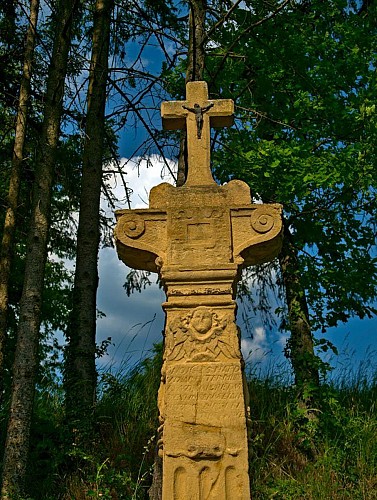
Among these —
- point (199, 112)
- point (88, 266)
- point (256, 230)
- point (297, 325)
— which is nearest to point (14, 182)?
point (88, 266)

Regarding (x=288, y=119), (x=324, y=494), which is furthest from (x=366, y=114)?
(x=324, y=494)

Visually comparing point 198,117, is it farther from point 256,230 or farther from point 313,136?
point 313,136

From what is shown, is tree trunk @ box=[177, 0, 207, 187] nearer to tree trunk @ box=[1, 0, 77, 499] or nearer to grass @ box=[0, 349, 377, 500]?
tree trunk @ box=[1, 0, 77, 499]

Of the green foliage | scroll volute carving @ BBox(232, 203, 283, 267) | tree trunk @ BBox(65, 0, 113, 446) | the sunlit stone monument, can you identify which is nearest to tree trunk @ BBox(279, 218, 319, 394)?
the green foliage

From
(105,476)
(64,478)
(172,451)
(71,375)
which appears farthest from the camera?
(71,375)

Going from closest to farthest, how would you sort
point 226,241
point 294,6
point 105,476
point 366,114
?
point 226,241 → point 105,476 → point 366,114 → point 294,6

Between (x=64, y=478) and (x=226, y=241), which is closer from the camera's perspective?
(x=226, y=241)

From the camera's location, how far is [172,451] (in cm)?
400

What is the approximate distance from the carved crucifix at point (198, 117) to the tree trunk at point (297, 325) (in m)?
5.00

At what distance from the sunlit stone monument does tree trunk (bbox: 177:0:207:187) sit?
2.65 meters

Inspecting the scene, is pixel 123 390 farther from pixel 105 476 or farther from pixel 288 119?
pixel 288 119

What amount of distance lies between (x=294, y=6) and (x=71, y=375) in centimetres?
644

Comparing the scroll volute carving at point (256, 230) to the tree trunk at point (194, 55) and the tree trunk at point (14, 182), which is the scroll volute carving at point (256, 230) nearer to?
the tree trunk at point (194, 55)

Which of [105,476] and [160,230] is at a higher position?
[160,230]
